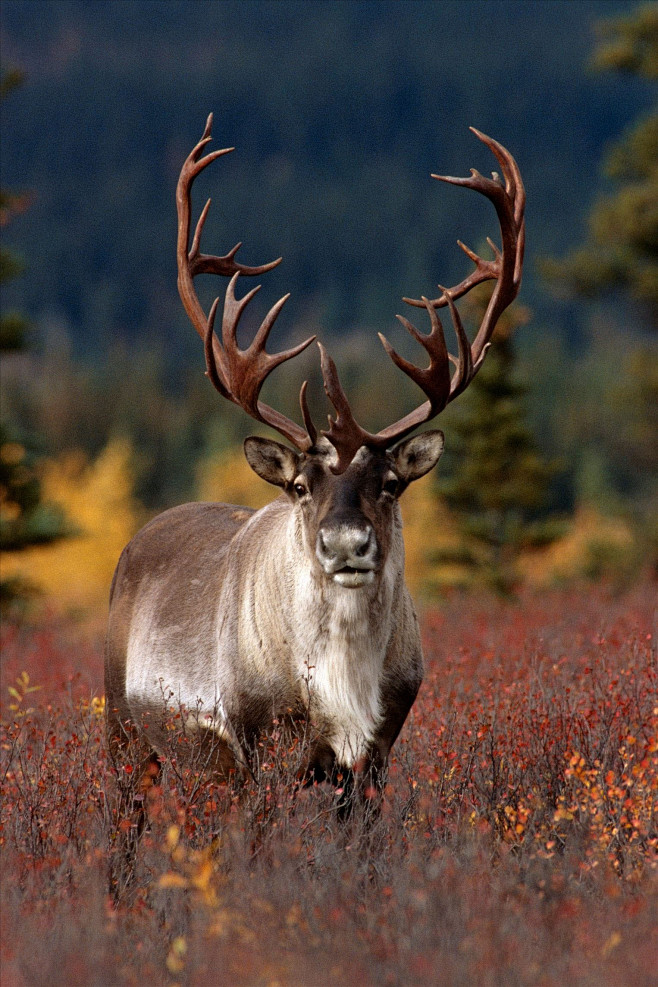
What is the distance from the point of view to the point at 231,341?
571 centimetres

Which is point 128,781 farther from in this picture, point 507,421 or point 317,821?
point 507,421

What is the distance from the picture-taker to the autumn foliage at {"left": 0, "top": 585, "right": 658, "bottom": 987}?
3.33 meters

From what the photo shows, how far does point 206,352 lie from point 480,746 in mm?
2197

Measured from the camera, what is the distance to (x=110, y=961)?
11.4 ft

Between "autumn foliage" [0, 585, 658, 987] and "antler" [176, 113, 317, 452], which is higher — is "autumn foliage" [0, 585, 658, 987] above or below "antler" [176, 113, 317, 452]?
below

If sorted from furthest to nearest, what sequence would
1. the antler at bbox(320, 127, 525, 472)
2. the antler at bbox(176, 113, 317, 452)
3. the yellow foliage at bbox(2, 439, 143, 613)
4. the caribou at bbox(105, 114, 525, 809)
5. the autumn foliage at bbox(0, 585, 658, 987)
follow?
the yellow foliage at bbox(2, 439, 143, 613)
the antler at bbox(176, 113, 317, 452)
the antler at bbox(320, 127, 525, 472)
the caribou at bbox(105, 114, 525, 809)
the autumn foliage at bbox(0, 585, 658, 987)

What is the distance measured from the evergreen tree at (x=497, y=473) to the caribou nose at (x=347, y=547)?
13044mm

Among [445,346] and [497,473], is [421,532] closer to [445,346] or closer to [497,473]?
[497,473]

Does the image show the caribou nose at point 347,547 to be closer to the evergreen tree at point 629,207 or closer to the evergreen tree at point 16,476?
the evergreen tree at point 16,476

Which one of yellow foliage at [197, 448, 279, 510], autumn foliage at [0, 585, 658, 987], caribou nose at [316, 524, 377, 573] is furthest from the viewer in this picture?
yellow foliage at [197, 448, 279, 510]

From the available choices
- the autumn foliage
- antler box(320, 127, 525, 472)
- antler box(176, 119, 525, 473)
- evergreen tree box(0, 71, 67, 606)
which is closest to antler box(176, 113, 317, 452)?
antler box(176, 119, 525, 473)

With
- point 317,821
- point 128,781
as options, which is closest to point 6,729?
point 128,781

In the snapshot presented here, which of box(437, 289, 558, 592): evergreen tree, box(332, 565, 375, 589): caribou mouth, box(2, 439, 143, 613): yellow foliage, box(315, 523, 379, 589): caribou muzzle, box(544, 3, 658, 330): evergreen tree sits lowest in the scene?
box(2, 439, 143, 613): yellow foliage

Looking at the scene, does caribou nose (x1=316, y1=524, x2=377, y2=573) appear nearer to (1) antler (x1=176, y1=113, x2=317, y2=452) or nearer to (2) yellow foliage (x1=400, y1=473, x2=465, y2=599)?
(1) antler (x1=176, y1=113, x2=317, y2=452)
